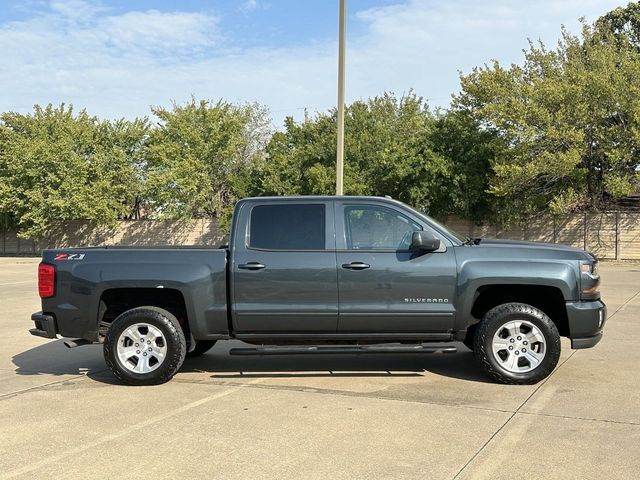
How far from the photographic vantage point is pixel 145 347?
262 inches

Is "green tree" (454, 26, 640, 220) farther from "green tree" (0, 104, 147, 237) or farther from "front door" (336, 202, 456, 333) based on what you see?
"front door" (336, 202, 456, 333)

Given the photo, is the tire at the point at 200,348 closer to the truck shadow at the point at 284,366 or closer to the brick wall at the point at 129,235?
the truck shadow at the point at 284,366

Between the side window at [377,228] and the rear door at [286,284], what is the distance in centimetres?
22

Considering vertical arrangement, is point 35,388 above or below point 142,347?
below

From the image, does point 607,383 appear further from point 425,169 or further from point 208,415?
point 425,169

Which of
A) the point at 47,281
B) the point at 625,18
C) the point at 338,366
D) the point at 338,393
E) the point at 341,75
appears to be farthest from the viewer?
the point at 625,18

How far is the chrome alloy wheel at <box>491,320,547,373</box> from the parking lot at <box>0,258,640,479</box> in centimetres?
24

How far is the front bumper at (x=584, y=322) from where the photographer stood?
6379 mm

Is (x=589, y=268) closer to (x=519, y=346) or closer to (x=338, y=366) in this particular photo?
(x=519, y=346)

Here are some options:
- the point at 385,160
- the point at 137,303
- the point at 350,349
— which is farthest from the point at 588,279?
the point at 385,160

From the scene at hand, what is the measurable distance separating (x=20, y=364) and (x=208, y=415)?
11.9 ft

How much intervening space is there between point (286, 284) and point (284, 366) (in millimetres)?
1477

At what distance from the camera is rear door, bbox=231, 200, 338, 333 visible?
647 cm

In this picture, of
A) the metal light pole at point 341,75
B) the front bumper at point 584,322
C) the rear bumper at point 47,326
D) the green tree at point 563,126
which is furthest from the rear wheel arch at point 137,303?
the green tree at point 563,126
